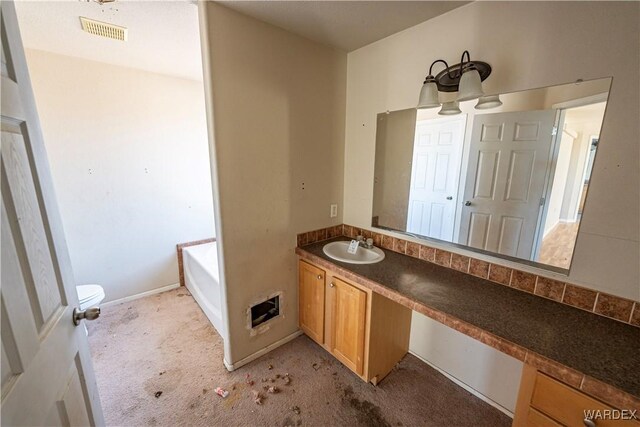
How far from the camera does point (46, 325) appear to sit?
29.3 inches

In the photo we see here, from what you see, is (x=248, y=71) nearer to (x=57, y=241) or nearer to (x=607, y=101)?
(x=57, y=241)

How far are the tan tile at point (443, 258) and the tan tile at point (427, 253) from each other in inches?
1.1

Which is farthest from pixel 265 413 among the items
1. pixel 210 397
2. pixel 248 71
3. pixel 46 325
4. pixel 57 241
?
pixel 248 71

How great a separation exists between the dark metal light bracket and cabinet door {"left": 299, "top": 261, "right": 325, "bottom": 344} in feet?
4.66

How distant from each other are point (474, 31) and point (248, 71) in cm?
132

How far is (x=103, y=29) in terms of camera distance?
67.8 inches

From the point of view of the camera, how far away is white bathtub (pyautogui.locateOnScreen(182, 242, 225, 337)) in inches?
87.9

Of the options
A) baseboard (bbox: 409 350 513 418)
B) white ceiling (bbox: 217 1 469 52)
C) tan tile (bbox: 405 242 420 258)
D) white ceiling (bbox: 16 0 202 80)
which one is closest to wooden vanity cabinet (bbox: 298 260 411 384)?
baseboard (bbox: 409 350 513 418)

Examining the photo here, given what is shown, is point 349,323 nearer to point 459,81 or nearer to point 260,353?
point 260,353

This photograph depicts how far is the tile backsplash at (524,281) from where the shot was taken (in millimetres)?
1141

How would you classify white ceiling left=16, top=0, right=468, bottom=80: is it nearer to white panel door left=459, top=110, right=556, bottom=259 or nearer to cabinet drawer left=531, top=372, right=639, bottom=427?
white panel door left=459, top=110, right=556, bottom=259

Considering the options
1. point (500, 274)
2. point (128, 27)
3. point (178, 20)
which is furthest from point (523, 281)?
point (128, 27)

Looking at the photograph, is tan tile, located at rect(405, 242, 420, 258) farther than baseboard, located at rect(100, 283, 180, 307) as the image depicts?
No

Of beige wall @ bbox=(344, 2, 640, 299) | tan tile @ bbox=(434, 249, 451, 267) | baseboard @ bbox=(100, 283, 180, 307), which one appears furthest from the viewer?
baseboard @ bbox=(100, 283, 180, 307)
